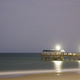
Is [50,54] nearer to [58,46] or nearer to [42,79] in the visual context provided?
[58,46]

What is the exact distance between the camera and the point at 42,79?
17.3m

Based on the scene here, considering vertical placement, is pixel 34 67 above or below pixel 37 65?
below

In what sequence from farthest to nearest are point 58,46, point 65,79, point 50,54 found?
point 58,46, point 50,54, point 65,79

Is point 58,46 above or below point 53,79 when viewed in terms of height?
above

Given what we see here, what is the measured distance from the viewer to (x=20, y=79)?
1733 cm

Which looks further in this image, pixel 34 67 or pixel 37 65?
pixel 37 65

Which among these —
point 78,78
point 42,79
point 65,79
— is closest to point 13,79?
point 42,79

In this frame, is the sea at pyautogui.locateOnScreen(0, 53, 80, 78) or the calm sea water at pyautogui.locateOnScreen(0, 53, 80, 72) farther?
the calm sea water at pyautogui.locateOnScreen(0, 53, 80, 72)

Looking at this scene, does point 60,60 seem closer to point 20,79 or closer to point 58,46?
point 58,46

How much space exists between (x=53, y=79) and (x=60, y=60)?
101 ft

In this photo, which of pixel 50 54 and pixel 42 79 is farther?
pixel 50 54

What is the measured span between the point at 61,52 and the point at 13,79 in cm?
3087

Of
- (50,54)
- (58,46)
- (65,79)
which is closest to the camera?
(65,79)

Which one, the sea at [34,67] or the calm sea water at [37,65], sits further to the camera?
the calm sea water at [37,65]
